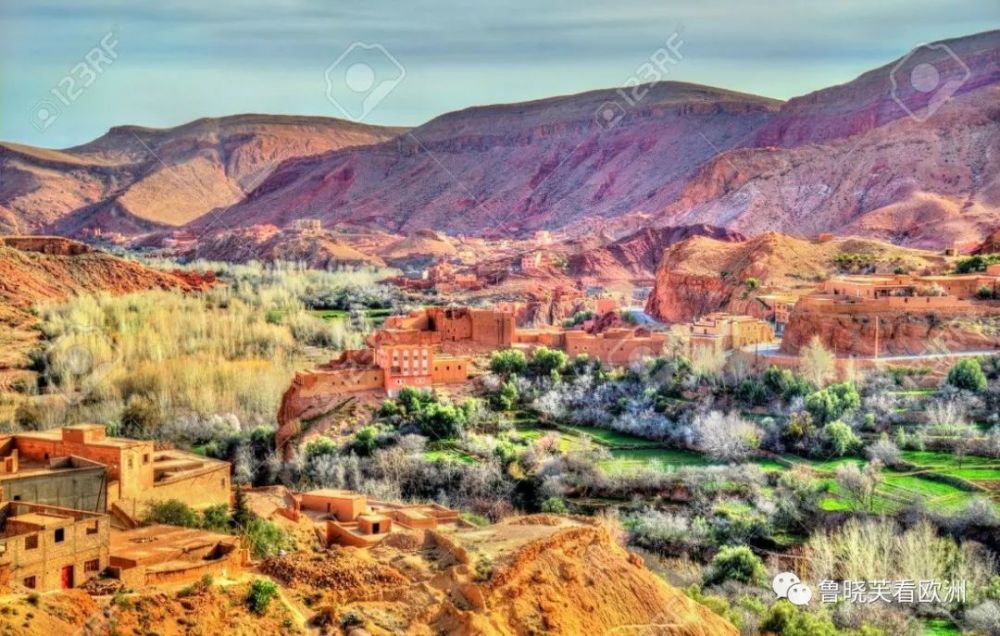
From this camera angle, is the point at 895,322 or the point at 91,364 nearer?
the point at 895,322

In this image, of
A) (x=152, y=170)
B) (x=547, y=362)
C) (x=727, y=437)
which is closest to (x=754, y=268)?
(x=547, y=362)

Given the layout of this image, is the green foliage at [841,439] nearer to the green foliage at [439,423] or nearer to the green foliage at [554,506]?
the green foliage at [554,506]

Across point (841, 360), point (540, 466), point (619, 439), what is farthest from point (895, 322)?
point (540, 466)

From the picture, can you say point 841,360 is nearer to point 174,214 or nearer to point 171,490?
point 171,490

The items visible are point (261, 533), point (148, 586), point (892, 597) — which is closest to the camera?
point (148, 586)

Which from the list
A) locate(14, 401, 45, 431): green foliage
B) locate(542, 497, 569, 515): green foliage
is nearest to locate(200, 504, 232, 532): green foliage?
locate(542, 497, 569, 515): green foliage

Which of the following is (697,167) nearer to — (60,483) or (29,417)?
(29,417)
